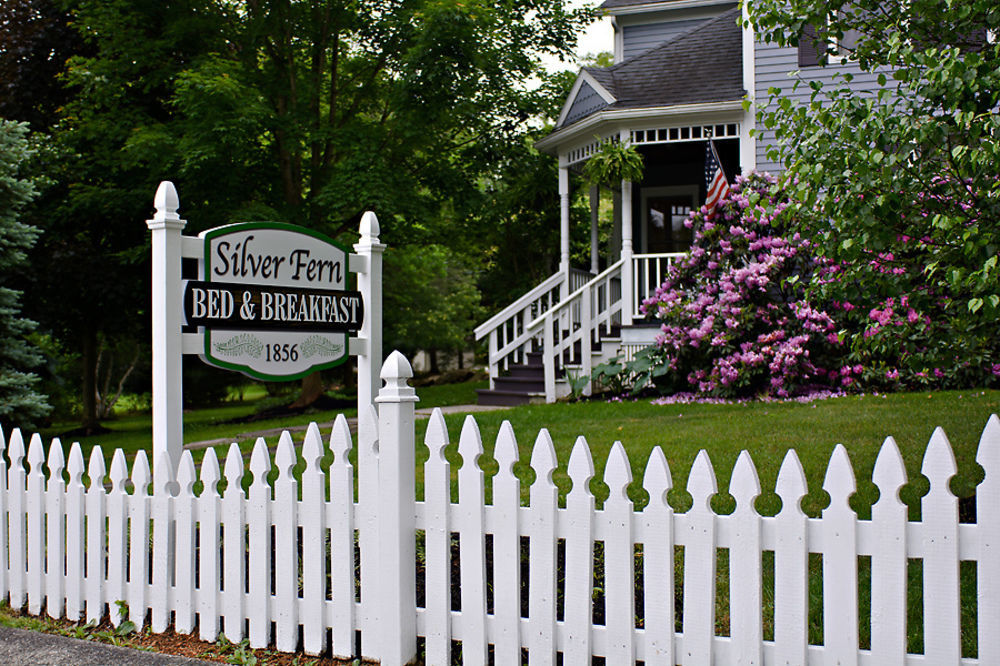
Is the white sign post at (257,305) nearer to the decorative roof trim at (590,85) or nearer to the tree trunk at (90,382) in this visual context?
the decorative roof trim at (590,85)

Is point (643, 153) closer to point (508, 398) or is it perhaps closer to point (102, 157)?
point (508, 398)

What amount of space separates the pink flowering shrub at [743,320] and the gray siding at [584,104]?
2.86m

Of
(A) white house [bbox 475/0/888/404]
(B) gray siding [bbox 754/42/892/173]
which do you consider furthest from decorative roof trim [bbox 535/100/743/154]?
(B) gray siding [bbox 754/42/892/173]

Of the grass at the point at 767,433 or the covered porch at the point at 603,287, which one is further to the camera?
the covered porch at the point at 603,287

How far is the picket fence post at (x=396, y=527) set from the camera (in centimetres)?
325

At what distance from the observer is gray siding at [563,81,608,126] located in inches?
526

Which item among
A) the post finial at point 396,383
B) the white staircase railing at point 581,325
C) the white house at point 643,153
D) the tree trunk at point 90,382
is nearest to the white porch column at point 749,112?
the white house at point 643,153

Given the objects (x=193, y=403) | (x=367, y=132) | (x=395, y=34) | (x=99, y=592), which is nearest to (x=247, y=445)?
(x=99, y=592)

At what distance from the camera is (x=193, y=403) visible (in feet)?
83.5

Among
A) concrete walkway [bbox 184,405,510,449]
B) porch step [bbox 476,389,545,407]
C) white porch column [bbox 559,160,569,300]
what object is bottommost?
concrete walkway [bbox 184,405,510,449]

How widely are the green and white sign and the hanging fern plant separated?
778cm

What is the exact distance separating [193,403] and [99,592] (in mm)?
22635

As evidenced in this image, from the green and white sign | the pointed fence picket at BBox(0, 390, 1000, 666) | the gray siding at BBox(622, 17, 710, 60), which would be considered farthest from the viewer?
the gray siding at BBox(622, 17, 710, 60)

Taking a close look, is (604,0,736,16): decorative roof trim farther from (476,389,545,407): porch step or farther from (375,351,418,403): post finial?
(375,351,418,403): post finial
